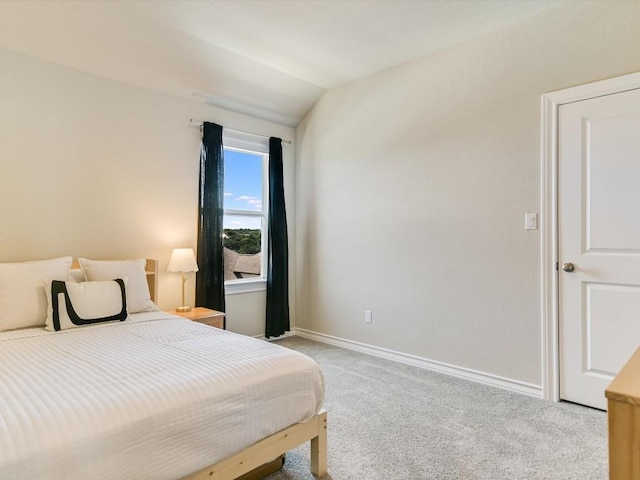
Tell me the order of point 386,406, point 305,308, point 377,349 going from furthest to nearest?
point 305,308
point 377,349
point 386,406

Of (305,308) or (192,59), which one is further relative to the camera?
(305,308)

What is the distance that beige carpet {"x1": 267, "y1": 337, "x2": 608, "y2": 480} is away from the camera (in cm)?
180

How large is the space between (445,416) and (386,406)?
367 mm

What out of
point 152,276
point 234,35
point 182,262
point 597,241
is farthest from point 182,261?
point 597,241

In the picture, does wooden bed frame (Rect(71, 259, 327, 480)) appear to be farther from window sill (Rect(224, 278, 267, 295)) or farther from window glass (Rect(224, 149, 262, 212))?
window glass (Rect(224, 149, 262, 212))

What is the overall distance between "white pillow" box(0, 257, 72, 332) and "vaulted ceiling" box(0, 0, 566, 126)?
5.16 feet

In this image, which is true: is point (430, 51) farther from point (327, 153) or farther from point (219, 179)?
point (219, 179)

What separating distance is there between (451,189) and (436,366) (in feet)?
4.81

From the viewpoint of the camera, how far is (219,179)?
12.0ft

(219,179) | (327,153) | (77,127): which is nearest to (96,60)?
(77,127)

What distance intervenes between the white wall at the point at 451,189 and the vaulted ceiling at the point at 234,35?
273mm

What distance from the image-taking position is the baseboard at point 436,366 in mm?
2699

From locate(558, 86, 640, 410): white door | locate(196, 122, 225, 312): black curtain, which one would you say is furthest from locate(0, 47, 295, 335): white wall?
locate(558, 86, 640, 410): white door

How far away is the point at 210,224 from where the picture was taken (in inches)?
142
